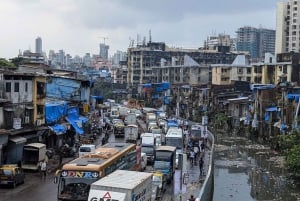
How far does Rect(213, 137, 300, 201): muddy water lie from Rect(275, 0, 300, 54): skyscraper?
95.8m

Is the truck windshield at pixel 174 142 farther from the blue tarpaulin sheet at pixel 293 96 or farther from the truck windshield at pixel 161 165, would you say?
the blue tarpaulin sheet at pixel 293 96

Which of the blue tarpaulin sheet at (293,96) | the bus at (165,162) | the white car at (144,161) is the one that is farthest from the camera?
the blue tarpaulin sheet at (293,96)

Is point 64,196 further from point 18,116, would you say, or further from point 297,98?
point 297,98

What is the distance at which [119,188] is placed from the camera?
728 inches

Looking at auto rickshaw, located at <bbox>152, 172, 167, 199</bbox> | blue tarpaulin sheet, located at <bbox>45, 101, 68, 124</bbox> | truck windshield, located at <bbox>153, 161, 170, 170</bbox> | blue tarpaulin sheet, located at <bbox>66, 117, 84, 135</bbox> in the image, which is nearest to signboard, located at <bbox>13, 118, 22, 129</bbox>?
blue tarpaulin sheet, located at <bbox>45, 101, 68, 124</bbox>

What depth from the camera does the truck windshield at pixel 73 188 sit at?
73.1ft

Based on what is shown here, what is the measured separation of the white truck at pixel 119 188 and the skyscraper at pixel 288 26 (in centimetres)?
13719

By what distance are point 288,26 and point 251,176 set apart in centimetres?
11932

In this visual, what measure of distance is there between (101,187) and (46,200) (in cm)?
1152

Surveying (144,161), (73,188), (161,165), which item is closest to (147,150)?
(144,161)

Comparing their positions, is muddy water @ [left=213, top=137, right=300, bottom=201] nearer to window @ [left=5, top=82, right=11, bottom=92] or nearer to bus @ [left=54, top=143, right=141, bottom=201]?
bus @ [left=54, top=143, right=141, bottom=201]

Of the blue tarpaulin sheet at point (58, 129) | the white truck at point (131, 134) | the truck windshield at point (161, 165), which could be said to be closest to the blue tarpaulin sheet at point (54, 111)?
the blue tarpaulin sheet at point (58, 129)

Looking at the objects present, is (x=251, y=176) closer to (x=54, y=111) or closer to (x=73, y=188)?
(x=54, y=111)

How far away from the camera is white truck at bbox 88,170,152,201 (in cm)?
1833
